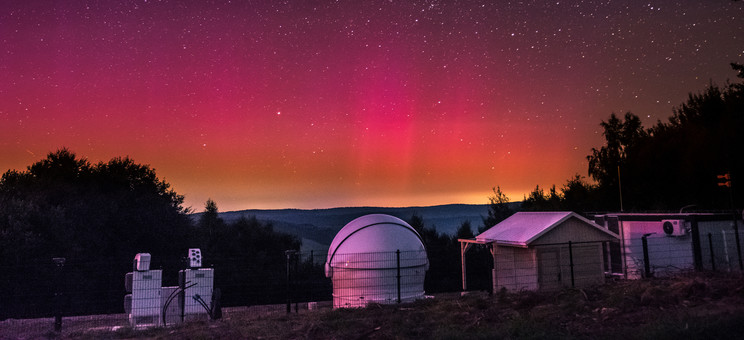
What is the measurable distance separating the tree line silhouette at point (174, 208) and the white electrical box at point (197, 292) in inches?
190

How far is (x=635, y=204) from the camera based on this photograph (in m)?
32.4

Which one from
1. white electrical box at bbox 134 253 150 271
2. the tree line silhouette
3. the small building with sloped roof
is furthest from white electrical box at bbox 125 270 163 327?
the small building with sloped roof

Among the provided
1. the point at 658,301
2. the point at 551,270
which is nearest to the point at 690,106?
the point at 551,270

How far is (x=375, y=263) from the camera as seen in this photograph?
53.3 feet

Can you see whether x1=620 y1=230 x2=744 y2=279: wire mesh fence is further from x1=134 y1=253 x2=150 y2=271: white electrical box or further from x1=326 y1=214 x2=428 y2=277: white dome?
x1=134 y1=253 x2=150 y2=271: white electrical box

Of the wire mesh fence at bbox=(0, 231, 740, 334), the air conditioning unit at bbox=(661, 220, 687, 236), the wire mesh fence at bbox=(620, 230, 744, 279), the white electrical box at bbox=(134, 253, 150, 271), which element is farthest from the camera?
the wire mesh fence at bbox=(620, 230, 744, 279)

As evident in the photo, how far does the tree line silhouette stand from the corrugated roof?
575 centimetres

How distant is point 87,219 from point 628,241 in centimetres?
2540

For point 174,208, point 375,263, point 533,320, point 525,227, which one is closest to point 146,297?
point 375,263

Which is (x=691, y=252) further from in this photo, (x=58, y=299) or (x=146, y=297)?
(x=58, y=299)

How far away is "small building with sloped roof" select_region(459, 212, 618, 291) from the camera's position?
15.7m

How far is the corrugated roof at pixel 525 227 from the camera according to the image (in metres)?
15.8

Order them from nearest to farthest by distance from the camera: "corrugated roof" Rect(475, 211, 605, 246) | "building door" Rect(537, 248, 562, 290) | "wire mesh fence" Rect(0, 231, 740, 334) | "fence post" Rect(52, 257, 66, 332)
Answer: "fence post" Rect(52, 257, 66, 332) < "wire mesh fence" Rect(0, 231, 740, 334) < "building door" Rect(537, 248, 562, 290) < "corrugated roof" Rect(475, 211, 605, 246)

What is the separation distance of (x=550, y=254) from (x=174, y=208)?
21.9m
